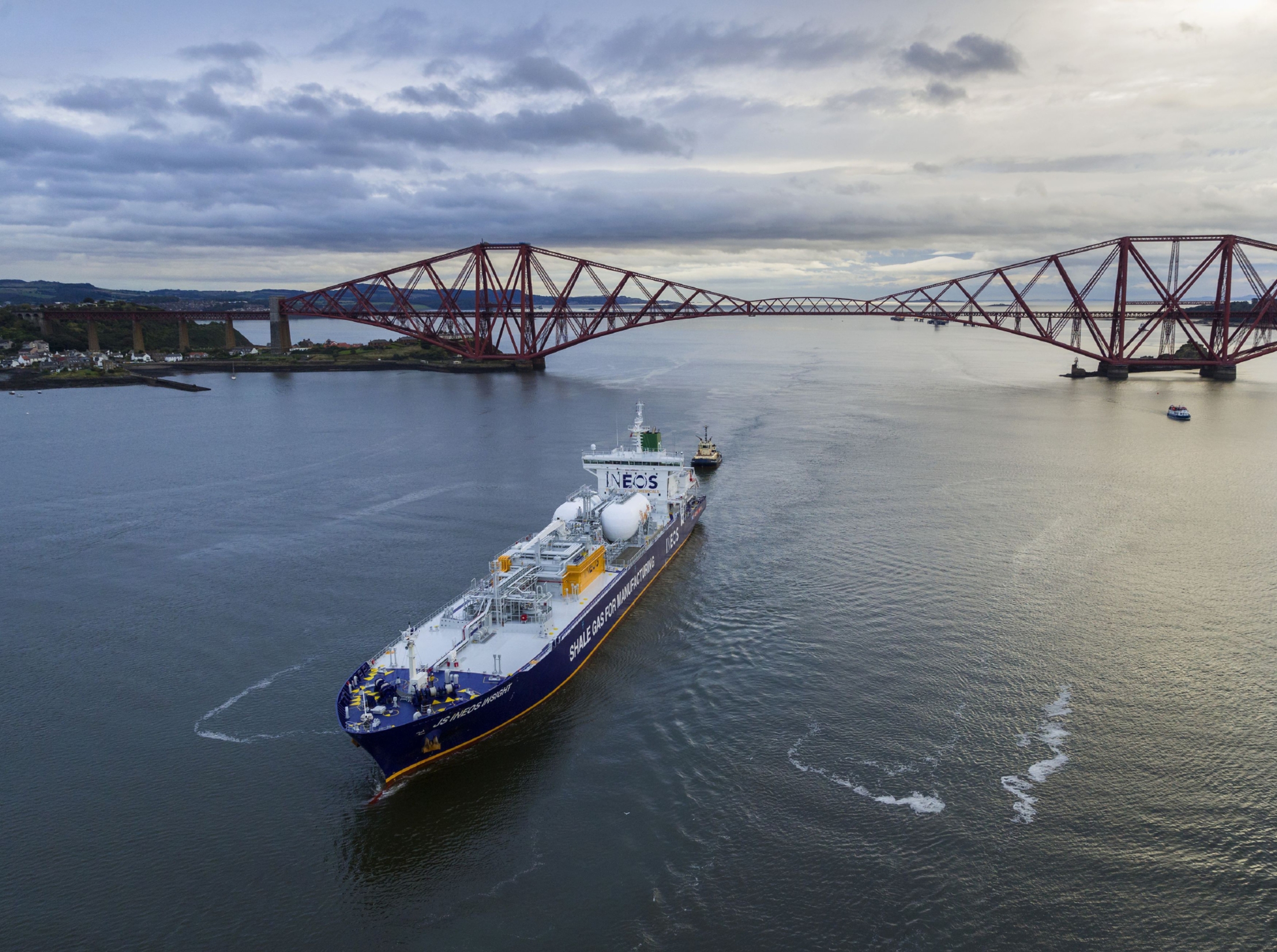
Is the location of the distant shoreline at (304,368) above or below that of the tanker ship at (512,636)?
above

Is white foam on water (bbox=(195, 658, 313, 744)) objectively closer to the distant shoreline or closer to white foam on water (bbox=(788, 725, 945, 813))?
white foam on water (bbox=(788, 725, 945, 813))

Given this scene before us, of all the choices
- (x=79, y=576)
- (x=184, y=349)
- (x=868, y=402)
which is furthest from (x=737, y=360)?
(x=79, y=576)

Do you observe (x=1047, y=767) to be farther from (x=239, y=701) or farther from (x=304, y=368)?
(x=304, y=368)

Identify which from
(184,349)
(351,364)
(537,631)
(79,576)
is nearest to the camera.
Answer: (537,631)

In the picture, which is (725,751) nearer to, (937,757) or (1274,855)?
(937,757)

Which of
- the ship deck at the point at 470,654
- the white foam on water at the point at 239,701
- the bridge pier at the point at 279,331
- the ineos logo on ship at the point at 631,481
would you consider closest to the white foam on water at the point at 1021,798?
the ship deck at the point at 470,654

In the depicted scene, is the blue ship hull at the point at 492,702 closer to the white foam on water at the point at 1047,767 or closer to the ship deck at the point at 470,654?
the ship deck at the point at 470,654

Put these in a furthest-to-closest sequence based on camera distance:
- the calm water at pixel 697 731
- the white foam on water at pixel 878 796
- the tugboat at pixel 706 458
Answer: the tugboat at pixel 706 458 < the white foam on water at pixel 878 796 < the calm water at pixel 697 731

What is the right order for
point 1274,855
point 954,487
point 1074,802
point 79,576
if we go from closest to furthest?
point 1274,855, point 1074,802, point 79,576, point 954,487
